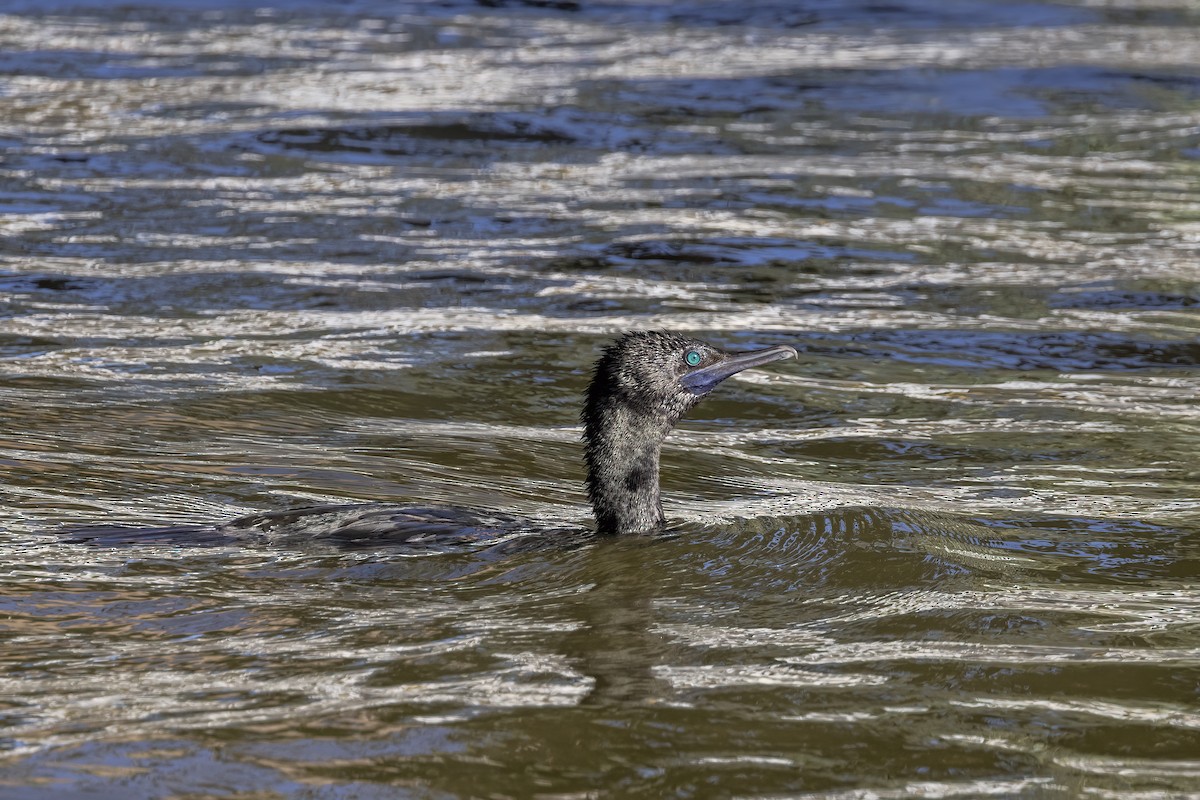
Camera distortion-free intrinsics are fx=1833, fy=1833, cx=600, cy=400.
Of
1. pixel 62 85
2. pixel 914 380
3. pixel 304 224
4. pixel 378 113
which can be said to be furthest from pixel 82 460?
pixel 62 85

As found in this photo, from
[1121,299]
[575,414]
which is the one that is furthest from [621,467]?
[1121,299]

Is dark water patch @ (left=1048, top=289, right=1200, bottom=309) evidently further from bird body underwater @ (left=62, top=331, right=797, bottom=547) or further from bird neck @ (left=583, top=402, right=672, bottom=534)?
bird neck @ (left=583, top=402, right=672, bottom=534)

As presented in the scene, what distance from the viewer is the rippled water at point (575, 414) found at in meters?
5.31

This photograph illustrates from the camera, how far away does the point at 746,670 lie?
5.82 metres

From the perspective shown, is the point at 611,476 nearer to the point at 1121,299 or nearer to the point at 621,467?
the point at 621,467

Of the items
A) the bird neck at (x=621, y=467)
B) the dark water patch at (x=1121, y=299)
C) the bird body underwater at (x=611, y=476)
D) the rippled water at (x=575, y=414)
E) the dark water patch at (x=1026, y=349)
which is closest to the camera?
the rippled water at (x=575, y=414)

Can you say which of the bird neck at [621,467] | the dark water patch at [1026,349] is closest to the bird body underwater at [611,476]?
the bird neck at [621,467]

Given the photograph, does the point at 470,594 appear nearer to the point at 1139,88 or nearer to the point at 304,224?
the point at 304,224

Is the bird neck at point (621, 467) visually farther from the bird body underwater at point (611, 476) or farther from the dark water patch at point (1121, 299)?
the dark water patch at point (1121, 299)

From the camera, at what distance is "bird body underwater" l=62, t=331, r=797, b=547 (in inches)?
282

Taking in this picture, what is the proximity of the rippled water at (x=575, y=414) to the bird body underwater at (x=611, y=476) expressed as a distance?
17 cm

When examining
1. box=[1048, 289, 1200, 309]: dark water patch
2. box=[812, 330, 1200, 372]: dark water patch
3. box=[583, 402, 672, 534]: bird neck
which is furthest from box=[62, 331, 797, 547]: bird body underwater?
box=[1048, 289, 1200, 309]: dark water patch

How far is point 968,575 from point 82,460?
3.91 metres

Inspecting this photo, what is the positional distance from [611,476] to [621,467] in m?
0.06
